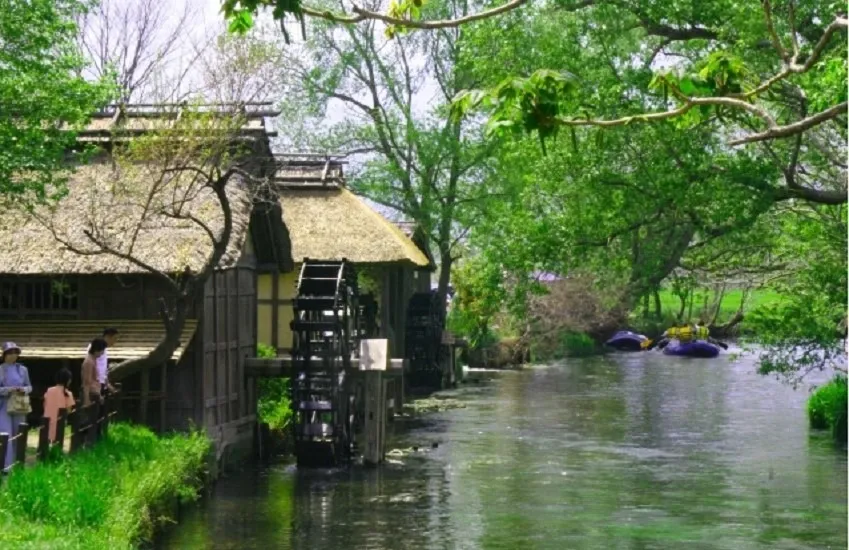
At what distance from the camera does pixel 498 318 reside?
196 feet

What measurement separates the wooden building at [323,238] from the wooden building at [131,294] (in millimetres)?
7842

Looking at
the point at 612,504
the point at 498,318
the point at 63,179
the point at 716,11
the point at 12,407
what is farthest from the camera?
the point at 498,318

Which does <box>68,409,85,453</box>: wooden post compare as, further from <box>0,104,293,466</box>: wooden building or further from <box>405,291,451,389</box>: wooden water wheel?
<box>405,291,451,389</box>: wooden water wheel

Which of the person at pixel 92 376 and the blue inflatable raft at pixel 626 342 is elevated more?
the blue inflatable raft at pixel 626 342

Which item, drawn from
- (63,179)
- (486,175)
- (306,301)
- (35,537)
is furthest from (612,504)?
(486,175)

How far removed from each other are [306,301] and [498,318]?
1282 inches

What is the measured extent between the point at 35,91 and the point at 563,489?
10.0 meters

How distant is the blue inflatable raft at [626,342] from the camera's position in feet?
228

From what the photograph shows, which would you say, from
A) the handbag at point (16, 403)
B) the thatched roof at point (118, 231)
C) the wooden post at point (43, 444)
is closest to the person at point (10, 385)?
the handbag at point (16, 403)

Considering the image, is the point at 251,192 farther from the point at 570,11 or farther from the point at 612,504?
the point at 612,504

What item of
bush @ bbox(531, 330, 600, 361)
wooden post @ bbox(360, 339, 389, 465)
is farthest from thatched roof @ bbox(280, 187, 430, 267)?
bush @ bbox(531, 330, 600, 361)

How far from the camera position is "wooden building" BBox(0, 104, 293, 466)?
79.0 feet

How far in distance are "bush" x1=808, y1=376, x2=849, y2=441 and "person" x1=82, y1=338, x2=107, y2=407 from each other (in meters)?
15.4

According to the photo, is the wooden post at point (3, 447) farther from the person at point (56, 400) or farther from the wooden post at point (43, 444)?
the person at point (56, 400)
